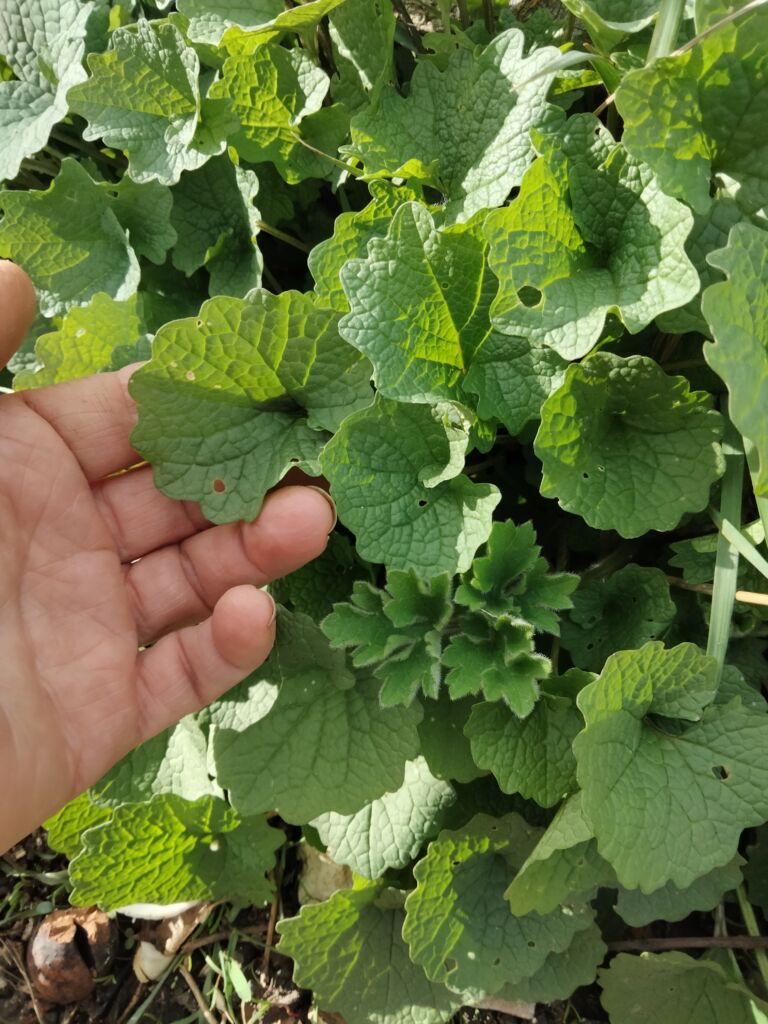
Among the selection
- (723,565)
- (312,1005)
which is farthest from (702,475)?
(312,1005)

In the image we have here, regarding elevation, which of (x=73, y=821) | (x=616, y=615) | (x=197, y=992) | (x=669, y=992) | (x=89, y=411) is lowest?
(x=197, y=992)

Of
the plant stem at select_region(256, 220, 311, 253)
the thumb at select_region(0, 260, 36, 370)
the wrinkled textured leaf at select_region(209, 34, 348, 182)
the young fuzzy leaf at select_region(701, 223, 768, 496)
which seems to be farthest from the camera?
the plant stem at select_region(256, 220, 311, 253)

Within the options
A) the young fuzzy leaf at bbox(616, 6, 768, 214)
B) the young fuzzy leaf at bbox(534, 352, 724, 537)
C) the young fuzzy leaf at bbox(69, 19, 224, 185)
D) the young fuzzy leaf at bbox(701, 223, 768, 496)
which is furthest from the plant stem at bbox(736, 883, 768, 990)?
the young fuzzy leaf at bbox(69, 19, 224, 185)

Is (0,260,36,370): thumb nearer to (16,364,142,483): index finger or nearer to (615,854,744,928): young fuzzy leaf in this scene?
(16,364,142,483): index finger

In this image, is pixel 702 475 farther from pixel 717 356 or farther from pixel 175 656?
pixel 175 656

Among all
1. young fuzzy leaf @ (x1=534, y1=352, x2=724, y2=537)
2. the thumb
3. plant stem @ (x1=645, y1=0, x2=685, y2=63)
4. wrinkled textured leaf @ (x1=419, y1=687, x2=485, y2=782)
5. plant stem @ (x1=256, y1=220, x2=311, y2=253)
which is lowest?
wrinkled textured leaf @ (x1=419, y1=687, x2=485, y2=782)

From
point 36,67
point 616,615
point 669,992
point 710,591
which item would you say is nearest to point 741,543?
point 710,591

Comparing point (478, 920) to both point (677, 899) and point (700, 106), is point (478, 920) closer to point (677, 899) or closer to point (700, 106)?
point (677, 899)
